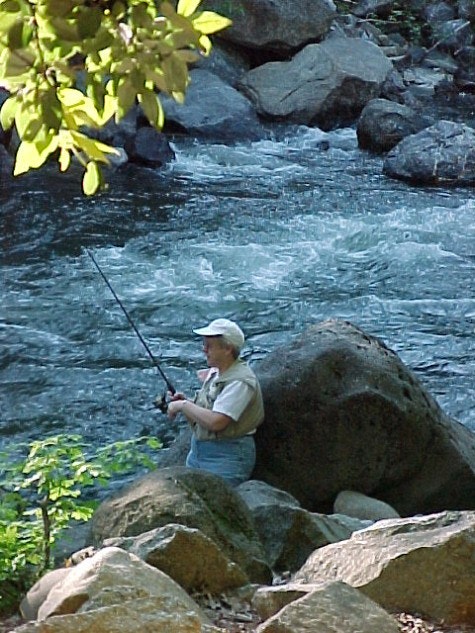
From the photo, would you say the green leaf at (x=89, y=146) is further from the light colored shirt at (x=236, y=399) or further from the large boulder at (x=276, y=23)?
the large boulder at (x=276, y=23)

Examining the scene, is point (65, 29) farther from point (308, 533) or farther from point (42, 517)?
point (308, 533)

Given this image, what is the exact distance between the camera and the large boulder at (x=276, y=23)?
56.2 ft

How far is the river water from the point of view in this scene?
7.69m

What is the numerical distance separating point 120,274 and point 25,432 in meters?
2.98

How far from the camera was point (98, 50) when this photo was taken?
1.64 metres

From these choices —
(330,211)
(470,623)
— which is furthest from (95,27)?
(330,211)

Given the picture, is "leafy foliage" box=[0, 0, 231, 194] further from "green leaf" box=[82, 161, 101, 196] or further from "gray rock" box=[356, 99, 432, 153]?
"gray rock" box=[356, 99, 432, 153]

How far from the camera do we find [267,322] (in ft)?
29.2

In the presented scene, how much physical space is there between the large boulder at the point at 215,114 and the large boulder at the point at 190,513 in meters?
10.7

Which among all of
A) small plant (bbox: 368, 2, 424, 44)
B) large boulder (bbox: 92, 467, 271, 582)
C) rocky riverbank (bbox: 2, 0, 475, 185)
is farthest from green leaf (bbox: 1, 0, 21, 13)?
small plant (bbox: 368, 2, 424, 44)

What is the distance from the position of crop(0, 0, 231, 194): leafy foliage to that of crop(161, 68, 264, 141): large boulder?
Answer: 12965 mm

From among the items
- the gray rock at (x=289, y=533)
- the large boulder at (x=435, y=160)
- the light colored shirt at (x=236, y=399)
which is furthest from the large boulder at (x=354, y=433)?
the large boulder at (x=435, y=160)

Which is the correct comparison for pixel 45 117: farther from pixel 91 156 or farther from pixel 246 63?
pixel 246 63

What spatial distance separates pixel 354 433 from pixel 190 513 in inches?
63.9
